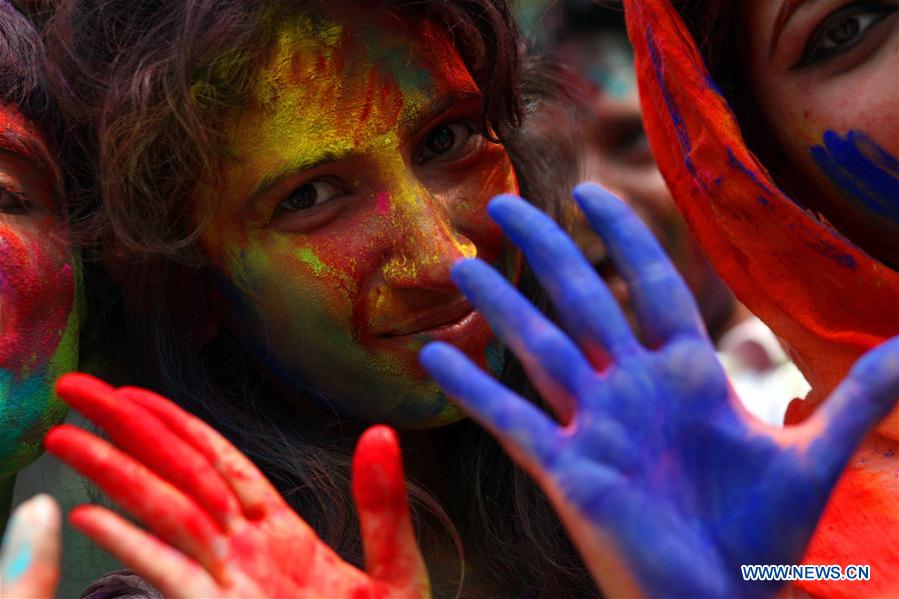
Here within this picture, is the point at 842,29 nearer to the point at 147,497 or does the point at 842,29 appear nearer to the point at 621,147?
the point at 147,497

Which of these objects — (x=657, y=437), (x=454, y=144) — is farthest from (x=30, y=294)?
(x=657, y=437)

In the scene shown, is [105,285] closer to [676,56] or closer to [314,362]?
[314,362]

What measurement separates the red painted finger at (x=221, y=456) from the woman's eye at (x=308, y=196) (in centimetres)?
45

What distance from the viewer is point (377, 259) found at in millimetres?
1457

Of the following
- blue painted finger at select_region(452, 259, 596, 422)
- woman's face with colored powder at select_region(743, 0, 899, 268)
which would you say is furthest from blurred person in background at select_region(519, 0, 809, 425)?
blue painted finger at select_region(452, 259, 596, 422)

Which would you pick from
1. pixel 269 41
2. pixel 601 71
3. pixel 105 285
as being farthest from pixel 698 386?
Answer: pixel 601 71

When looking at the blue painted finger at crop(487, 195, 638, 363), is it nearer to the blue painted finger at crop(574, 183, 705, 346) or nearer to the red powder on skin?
the blue painted finger at crop(574, 183, 705, 346)

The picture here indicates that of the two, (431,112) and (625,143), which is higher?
(625,143)

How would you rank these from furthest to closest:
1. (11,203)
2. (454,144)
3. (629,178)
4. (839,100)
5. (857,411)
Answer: (629,178)
(454,144)
(11,203)
(839,100)
(857,411)

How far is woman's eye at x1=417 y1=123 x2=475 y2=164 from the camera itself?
60.9 inches

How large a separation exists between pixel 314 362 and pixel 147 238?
0.27 m

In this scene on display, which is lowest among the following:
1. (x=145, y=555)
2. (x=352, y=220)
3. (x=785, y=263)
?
(x=145, y=555)

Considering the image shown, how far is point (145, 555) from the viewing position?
100 centimetres

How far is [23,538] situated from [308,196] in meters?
0.62
